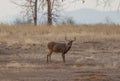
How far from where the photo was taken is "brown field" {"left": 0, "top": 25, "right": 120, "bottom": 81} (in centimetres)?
1755

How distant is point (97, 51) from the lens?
2652 cm

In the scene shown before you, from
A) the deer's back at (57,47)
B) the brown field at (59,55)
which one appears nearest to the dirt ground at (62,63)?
the brown field at (59,55)

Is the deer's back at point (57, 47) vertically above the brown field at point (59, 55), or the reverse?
the deer's back at point (57, 47)

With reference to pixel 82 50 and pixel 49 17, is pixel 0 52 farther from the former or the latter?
pixel 49 17

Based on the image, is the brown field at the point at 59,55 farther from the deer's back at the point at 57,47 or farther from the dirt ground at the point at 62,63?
the deer's back at the point at 57,47

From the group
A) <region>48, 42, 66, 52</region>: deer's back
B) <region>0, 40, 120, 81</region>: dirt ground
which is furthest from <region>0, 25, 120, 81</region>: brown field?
<region>48, 42, 66, 52</region>: deer's back

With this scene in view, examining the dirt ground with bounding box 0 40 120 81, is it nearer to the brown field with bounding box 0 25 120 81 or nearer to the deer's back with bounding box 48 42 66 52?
the brown field with bounding box 0 25 120 81

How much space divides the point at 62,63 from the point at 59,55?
3.27m

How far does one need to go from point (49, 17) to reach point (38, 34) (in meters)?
13.8

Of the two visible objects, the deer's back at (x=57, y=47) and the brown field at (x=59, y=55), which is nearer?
the brown field at (x=59, y=55)

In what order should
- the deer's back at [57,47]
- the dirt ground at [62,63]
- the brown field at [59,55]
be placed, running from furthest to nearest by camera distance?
the deer's back at [57,47], the brown field at [59,55], the dirt ground at [62,63]

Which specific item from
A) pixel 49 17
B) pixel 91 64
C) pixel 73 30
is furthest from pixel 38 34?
pixel 49 17

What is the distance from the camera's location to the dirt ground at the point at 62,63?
55.8 feet

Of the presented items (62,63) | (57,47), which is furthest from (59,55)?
(62,63)
